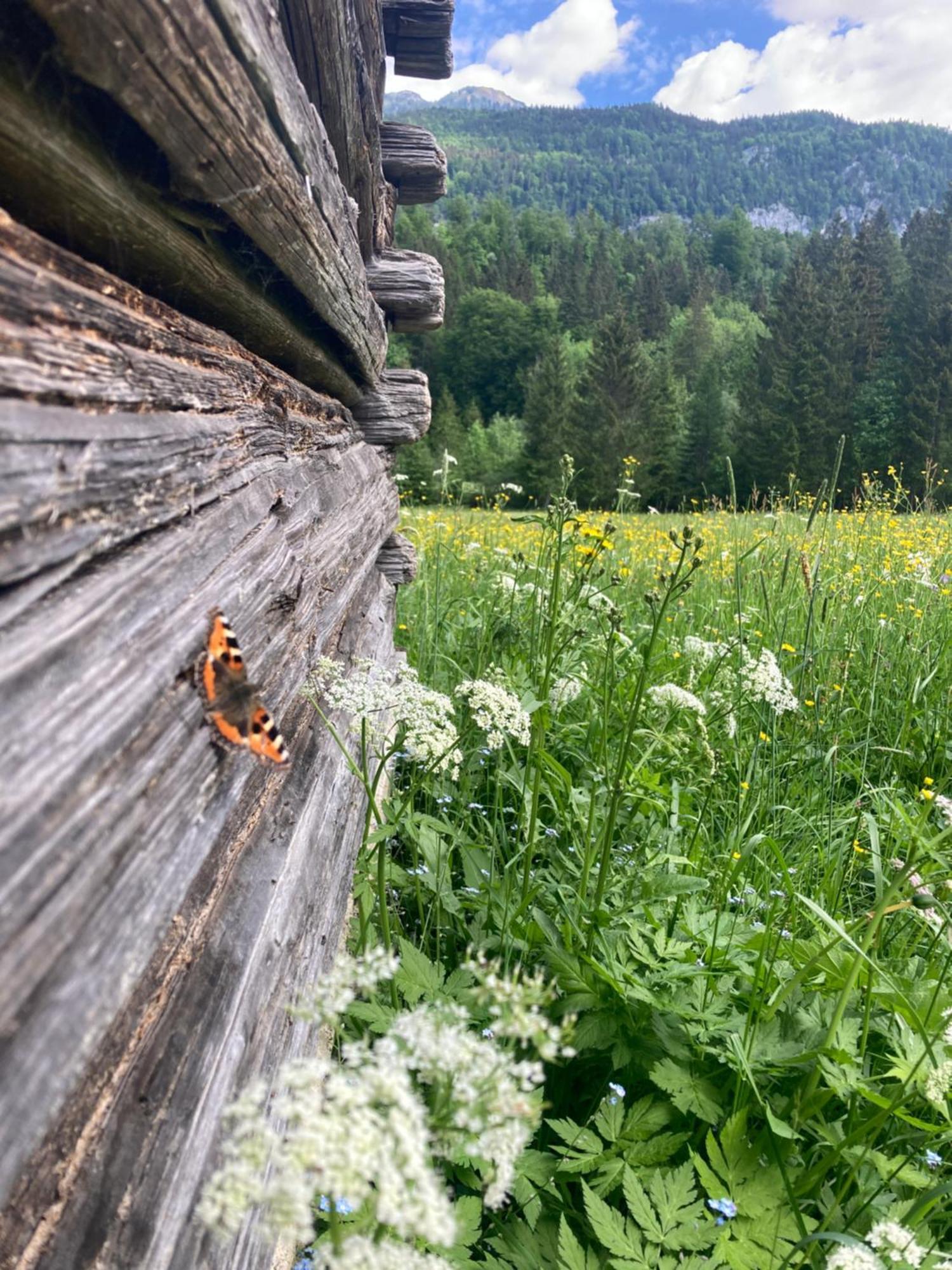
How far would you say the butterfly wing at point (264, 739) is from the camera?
120 centimetres

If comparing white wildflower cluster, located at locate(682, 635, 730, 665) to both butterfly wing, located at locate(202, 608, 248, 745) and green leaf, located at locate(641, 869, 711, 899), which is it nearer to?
green leaf, located at locate(641, 869, 711, 899)

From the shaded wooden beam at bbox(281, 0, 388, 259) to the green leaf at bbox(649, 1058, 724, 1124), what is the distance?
126 inches

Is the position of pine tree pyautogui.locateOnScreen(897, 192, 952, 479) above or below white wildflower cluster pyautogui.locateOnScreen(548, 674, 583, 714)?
above

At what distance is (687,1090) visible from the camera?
5.79ft

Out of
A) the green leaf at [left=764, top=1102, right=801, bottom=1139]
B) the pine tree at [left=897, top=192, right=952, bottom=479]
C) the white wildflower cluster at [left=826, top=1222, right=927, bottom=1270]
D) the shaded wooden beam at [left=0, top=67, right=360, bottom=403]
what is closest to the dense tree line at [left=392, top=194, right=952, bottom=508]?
the pine tree at [left=897, top=192, right=952, bottom=479]

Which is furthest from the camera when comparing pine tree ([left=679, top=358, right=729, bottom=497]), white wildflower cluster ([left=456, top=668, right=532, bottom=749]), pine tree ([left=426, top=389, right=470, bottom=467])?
pine tree ([left=679, top=358, right=729, bottom=497])

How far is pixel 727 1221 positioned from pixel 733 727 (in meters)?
1.39

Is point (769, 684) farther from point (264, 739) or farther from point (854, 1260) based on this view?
point (264, 739)

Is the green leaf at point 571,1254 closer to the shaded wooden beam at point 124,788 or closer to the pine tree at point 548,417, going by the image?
the shaded wooden beam at point 124,788

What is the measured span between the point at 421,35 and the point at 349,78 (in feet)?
6.80

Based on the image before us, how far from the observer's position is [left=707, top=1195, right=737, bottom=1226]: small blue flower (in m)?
1.54

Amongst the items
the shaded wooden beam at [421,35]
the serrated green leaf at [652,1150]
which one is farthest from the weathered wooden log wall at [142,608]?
the shaded wooden beam at [421,35]

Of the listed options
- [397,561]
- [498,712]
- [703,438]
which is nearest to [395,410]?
[397,561]

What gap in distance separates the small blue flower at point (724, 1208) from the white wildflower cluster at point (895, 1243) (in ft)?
0.99
